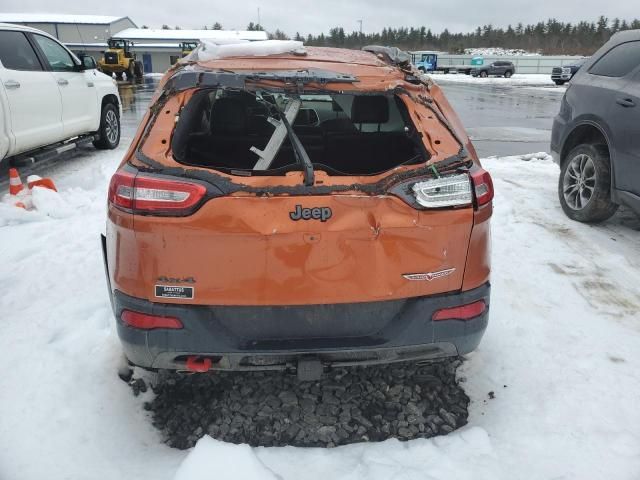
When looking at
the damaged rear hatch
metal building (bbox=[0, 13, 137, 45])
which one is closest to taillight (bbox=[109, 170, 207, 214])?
the damaged rear hatch

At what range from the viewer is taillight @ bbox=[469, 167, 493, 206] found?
7.79 feet

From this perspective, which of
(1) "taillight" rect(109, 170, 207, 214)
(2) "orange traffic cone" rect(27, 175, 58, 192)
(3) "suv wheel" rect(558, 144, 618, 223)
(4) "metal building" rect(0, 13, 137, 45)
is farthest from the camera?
(4) "metal building" rect(0, 13, 137, 45)

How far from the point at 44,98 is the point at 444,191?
668 centimetres

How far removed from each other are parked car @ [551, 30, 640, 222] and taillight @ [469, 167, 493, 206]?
2902 mm

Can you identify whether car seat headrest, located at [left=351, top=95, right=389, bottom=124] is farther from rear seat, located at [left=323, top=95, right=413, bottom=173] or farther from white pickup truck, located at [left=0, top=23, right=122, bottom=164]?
white pickup truck, located at [left=0, top=23, right=122, bottom=164]

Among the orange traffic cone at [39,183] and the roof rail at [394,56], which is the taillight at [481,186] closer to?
the roof rail at [394,56]

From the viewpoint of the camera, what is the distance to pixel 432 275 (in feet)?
7.55

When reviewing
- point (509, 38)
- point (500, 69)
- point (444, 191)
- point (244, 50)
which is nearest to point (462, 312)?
point (444, 191)

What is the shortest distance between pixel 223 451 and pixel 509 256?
3.29 metres

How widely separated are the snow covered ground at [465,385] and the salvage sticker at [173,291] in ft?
2.27

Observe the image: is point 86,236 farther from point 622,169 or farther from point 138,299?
point 622,169

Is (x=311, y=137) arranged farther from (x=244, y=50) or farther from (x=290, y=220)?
(x=290, y=220)

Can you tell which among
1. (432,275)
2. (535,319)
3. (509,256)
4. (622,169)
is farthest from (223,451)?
(622,169)

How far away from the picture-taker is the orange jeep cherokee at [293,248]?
217 centimetres
